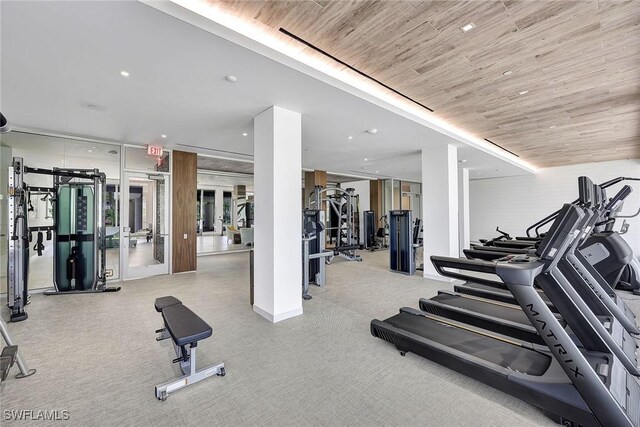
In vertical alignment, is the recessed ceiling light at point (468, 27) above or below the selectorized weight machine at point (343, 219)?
above

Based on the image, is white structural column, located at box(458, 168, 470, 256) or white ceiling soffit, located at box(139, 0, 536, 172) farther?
white structural column, located at box(458, 168, 470, 256)

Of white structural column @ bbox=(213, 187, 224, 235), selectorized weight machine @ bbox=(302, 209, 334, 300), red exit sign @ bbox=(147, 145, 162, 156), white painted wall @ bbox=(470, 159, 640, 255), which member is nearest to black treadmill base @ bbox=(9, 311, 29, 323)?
red exit sign @ bbox=(147, 145, 162, 156)

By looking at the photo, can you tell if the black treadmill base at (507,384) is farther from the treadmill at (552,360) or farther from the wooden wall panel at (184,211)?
the wooden wall panel at (184,211)

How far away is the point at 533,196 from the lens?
425 inches

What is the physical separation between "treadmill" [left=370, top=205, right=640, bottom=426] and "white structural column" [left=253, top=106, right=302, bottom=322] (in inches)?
73.9

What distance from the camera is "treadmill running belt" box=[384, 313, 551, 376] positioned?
2.21m

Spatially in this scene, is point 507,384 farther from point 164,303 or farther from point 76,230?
point 76,230

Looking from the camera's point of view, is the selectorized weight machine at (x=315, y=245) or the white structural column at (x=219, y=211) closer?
the selectorized weight machine at (x=315, y=245)

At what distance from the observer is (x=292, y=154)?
3729 millimetres

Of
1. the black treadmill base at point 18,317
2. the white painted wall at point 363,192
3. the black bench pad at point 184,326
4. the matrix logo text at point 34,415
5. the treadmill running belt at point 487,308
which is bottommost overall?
the matrix logo text at point 34,415

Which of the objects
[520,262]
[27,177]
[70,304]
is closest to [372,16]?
[520,262]

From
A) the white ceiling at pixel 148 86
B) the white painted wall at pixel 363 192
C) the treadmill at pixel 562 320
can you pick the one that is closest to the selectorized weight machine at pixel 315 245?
the white ceiling at pixel 148 86

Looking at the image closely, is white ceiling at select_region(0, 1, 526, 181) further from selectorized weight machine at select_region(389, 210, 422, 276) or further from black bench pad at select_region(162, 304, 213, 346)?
black bench pad at select_region(162, 304, 213, 346)

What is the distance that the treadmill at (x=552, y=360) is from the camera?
1.74 metres
